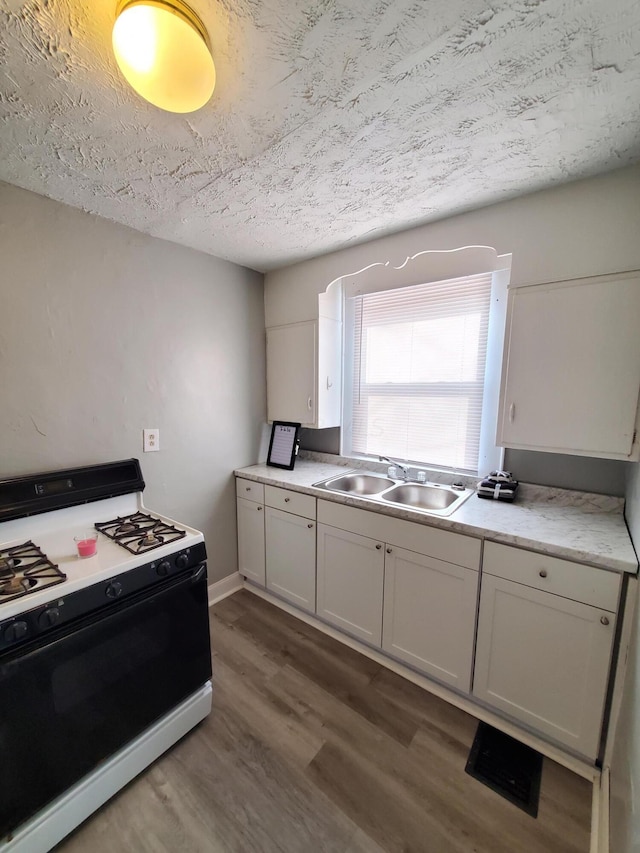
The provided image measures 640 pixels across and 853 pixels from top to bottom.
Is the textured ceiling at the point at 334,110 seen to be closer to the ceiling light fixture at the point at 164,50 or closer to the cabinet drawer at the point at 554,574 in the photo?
the ceiling light fixture at the point at 164,50

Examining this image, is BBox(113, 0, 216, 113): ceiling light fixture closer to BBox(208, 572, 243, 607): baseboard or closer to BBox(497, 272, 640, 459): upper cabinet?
Answer: BBox(497, 272, 640, 459): upper cabinet

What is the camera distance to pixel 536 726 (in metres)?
1.35

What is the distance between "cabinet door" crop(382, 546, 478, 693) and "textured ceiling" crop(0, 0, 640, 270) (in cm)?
168

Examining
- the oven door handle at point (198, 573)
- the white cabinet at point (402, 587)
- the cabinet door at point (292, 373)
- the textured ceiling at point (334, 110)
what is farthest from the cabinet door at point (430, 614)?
the textured ceiling at point (334, 110)

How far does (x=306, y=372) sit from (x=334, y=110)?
1478 mm

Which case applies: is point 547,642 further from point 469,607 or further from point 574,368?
point 574,368

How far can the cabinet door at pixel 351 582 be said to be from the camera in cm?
177

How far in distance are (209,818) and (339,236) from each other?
8.73ft

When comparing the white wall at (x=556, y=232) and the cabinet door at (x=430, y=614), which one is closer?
the white wall at (x=556, y=232)

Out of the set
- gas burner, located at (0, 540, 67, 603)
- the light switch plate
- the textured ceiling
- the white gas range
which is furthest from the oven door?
the textured ceiling

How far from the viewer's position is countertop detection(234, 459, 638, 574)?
4.00ft

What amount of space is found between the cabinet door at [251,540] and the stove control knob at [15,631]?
1.40 meters

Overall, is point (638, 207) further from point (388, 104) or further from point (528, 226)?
point (388, 104)

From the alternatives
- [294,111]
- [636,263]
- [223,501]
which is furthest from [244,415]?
[636,263]
